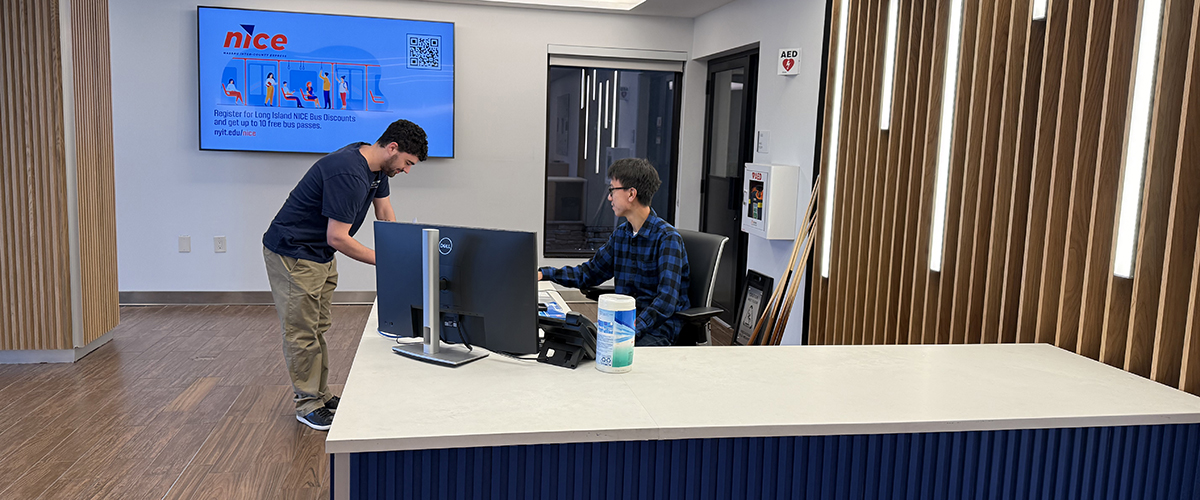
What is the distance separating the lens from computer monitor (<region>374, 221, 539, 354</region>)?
222cm

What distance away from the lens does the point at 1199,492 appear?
2045 mm

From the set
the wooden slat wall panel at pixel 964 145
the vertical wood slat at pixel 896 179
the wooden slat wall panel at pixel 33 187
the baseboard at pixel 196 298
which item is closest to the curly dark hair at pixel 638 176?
the vertical wood slat at pixel 896 179

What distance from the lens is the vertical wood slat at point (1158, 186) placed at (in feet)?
7.09

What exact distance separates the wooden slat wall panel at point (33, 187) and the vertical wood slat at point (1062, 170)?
15.5 ft

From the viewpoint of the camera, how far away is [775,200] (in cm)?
478

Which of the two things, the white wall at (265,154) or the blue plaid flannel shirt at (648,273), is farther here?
the white wall at (265,154)

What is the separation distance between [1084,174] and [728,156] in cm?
382

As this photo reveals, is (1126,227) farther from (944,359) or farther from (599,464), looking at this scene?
(599,464)

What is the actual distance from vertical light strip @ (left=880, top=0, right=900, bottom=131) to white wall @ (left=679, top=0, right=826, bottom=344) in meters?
1.09

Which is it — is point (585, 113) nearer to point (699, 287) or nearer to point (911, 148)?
point (699, 287)

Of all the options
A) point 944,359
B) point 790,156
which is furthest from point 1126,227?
point 790,156

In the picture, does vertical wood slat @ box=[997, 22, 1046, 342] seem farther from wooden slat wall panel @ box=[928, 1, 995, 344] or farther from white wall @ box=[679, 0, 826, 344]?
white wall @ box=[679, 0, 826, 344]

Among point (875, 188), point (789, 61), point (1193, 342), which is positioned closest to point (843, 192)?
point (875, 188)

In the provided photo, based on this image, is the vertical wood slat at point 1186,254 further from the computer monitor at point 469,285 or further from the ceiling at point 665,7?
the ceiling at point 665,7
